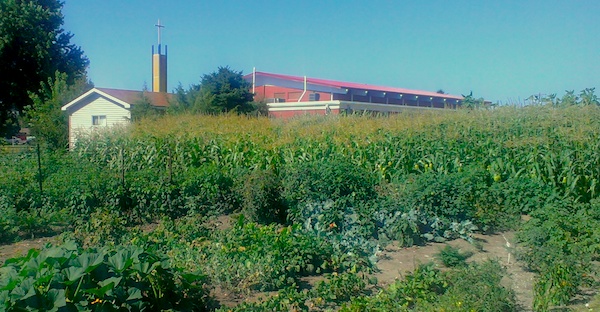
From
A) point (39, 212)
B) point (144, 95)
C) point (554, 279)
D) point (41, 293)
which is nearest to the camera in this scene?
A: point (41, 293)

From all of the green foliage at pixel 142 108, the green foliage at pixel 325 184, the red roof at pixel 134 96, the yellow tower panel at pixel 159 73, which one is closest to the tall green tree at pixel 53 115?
the red roof at pixel 134 96

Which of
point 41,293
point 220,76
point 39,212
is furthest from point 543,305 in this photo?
point 220,76

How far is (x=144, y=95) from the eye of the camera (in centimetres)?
3106

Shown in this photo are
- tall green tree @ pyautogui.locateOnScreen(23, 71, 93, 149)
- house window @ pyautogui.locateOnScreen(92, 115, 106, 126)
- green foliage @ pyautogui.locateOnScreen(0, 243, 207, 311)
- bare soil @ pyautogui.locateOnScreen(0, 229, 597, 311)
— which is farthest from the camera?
house window @ pyautogui.locateOnScreen(92, 115, 106, 126)

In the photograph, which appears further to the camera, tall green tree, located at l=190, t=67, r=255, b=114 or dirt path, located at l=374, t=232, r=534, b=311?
tall green tree, located at l=190, t=67, r=255, b=114

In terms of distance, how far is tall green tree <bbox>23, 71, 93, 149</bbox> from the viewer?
2888 cm

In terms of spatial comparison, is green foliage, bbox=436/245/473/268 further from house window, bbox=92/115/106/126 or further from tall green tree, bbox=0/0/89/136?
tall green tree, bbox=0/0/89/136

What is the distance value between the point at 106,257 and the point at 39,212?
6255 millimetres

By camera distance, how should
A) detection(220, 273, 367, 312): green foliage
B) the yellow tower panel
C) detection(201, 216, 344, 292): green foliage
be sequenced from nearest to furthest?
1. detection(220, 273, 367, 312): green foliage
2. detection(201, 216, 344, 292): green foliage
3. the yellow tower panel

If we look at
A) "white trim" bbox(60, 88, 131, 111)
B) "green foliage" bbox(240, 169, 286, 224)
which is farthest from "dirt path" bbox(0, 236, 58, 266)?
"white trim" bbox(60, 88, 131, 111)

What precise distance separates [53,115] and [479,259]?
90.3 ft

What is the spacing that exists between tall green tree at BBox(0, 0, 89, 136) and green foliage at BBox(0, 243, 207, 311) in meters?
33.5

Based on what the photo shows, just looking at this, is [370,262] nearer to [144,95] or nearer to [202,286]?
[202,286]

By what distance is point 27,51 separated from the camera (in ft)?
118
